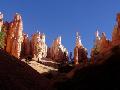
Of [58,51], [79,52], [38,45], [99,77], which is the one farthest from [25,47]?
[99,77]

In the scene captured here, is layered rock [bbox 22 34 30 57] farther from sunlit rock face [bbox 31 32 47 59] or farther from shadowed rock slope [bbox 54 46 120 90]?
shadowed rock slope [bbox 54 46 120 90]

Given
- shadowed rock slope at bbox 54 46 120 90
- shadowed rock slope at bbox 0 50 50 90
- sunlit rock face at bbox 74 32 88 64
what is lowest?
shadowed rock slope at bbox 54 46 120 90

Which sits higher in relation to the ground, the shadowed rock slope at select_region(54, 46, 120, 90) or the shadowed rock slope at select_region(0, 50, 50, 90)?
the shadowed rock slope at select_region(0, 50, 50, 90)

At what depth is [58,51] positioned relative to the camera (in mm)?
134250

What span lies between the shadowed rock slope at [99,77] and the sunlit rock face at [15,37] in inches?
3492

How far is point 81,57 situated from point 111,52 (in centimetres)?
9811

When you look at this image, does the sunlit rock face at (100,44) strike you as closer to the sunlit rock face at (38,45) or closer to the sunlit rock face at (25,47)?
the sunlit rock face at (38,45)

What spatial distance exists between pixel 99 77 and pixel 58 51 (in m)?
115

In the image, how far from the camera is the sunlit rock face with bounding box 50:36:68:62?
126m

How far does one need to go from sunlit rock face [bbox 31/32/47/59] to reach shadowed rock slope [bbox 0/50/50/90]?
90698 millimetres

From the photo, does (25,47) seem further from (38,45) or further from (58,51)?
(58,51)

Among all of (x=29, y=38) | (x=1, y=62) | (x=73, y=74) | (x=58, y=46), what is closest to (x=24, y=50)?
(x=29, y=38)

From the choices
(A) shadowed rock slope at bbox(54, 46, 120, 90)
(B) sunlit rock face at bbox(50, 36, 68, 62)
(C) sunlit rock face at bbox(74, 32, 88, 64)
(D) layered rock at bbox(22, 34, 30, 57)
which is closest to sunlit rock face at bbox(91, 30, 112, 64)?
(C) sunlit rock face at bbox(74, 32, 88, 64)

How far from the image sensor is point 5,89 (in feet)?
82.4
